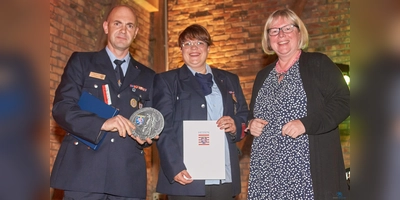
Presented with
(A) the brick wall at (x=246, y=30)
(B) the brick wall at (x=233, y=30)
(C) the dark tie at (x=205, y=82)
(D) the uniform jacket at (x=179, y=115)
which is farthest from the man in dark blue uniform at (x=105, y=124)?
(A) the brick wall at (x=246, y=30)

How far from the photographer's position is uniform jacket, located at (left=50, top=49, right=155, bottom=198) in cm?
245

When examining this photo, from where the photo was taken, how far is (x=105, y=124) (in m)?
2.42

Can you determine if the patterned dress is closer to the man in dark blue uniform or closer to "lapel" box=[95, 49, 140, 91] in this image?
the man in dark blue uniform

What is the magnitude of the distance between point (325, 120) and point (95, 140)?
128 cm

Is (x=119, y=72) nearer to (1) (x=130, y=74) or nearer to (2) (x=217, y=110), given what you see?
(1) (x=130, y=74)

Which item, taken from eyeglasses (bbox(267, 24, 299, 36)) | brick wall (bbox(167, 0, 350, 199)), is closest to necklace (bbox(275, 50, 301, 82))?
eyeglasses (bbox(267, 24, 299, 36))

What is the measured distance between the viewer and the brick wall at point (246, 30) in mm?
6422

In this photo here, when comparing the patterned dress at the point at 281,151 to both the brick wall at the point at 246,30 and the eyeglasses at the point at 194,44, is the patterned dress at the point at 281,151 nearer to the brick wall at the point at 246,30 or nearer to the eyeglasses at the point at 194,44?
the eyeglasses at the point at 194,44

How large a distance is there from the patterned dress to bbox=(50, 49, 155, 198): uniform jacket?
0.74m

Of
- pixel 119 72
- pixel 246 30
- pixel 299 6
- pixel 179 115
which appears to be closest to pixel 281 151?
pixel 179 115
